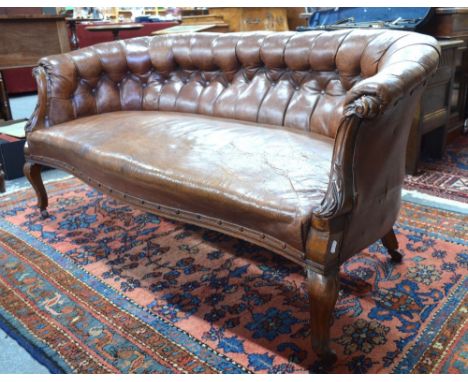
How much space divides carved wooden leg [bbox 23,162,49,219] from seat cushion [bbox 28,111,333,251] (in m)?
0.17

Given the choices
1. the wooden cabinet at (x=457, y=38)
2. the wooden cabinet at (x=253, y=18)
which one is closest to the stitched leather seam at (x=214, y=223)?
the wooden cabinet at (x=457, y=38)

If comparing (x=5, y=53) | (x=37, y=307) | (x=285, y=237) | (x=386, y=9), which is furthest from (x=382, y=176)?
(x=5, y=53)

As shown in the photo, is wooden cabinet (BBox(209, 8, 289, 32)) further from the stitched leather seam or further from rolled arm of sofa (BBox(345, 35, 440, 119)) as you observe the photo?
rolled arm of sofa (BBox(345, 35, 440, 119))

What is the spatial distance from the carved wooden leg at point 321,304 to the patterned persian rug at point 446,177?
153 centimetres

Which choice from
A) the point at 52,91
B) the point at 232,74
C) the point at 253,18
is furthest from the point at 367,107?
the point at 253,18

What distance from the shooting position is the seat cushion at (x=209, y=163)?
4.31 ft

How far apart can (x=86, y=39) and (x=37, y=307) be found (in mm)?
5418

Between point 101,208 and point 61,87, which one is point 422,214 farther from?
point 61,87

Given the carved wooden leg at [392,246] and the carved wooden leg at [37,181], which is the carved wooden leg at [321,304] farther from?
the carved wooden leg at [37,181]

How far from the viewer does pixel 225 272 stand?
72.7 inches

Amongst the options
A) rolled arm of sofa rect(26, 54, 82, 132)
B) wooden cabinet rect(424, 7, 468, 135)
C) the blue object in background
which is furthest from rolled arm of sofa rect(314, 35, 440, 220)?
wooden cabinet rect(424, 7, 468, 135)

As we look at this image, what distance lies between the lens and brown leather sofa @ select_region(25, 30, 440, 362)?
123cm

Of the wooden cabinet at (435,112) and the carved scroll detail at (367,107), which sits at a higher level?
the carved scroll detail at (367,107)

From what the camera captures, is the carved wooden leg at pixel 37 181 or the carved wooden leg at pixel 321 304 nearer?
the carved wooden leg at pixel 321 304
